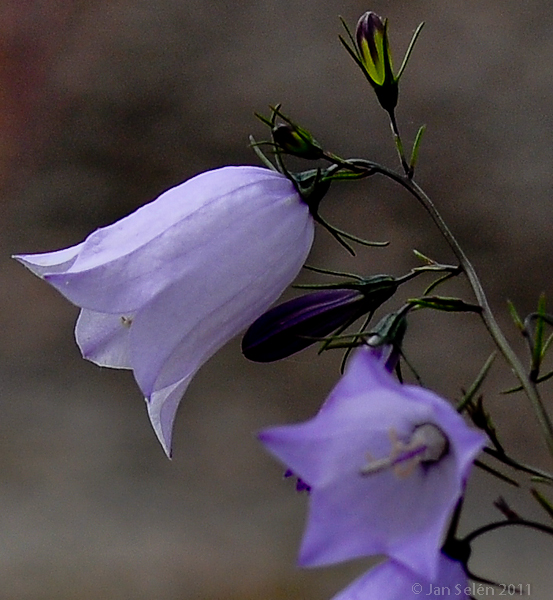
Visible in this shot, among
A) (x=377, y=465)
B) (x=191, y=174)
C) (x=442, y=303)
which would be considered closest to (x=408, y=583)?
(x=377, y=465)

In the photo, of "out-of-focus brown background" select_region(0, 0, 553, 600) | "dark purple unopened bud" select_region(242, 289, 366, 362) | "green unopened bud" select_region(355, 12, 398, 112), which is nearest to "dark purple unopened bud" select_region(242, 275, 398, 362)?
"dark purple unopened bud" select_region(242, 289, 366, 362)

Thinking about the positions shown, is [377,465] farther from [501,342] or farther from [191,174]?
[191,174]

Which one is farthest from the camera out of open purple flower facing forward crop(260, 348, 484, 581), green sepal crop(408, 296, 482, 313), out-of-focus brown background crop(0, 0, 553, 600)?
out-of-focus brown background crop(0, 0, 553, 600)

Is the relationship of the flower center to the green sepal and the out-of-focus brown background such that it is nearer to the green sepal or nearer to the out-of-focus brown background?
the green sepal

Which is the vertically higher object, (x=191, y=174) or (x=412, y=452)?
(x=412, y=452)

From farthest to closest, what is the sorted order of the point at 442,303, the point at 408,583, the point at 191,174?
1. the point at 191,174
2. the point at 442,303
3. the point at 408,583

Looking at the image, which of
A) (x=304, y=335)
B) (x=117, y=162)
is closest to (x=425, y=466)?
(x=304, y=335)
